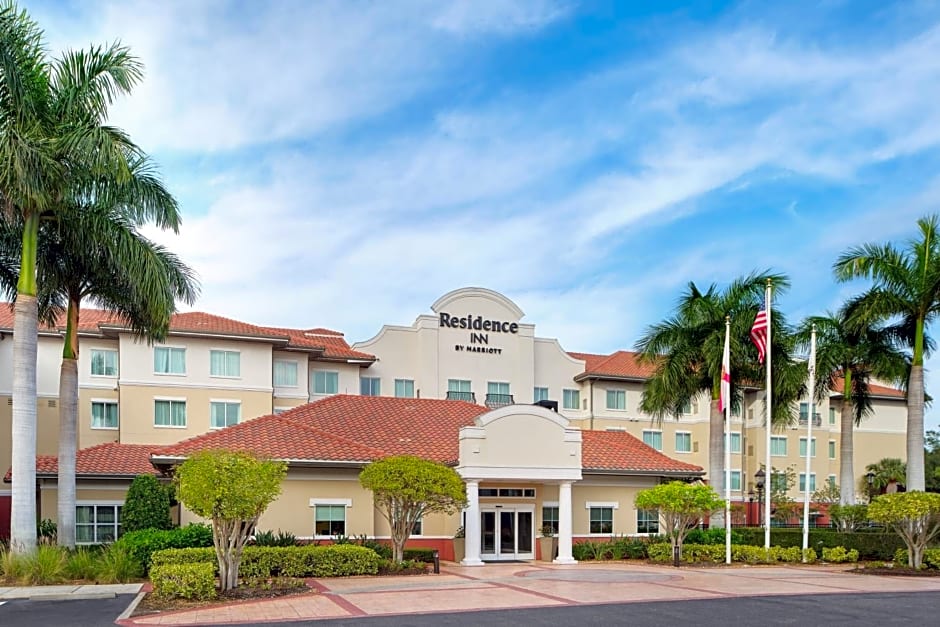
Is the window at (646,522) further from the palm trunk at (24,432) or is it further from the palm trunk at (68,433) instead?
the palm trunk at (24,432)

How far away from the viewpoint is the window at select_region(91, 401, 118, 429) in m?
41.7

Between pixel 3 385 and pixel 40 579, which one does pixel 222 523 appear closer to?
pixel 40 579

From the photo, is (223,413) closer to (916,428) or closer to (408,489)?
(408,489)

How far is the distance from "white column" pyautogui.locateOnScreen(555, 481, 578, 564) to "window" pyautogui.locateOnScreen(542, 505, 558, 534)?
4.01 feet

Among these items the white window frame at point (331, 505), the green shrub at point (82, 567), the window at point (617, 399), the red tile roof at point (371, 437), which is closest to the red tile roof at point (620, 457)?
the red tile roof at point (371, 437)

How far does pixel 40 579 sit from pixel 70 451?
18.2 ft

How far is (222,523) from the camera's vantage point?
63.6ft

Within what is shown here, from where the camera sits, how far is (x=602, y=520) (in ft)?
109

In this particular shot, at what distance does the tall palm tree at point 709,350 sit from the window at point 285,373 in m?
19.1

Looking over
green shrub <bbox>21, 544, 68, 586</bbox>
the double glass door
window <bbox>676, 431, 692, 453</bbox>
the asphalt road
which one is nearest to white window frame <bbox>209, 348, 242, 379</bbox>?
the double glass door

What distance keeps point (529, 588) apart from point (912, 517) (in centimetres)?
1271

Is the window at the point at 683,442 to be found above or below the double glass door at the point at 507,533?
above

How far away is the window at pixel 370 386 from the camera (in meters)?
48.7

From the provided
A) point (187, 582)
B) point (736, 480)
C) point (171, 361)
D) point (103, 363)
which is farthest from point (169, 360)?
point (736, 480)
